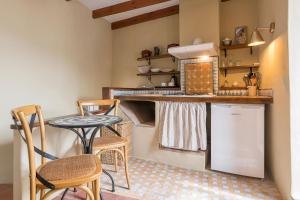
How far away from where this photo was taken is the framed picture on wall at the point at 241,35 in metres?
3.27

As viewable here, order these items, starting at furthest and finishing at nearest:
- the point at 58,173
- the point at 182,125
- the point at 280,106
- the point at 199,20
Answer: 1. the point at 199,20
2. the point at 182,125
3. the point at 280,106
4. the point at 58,173

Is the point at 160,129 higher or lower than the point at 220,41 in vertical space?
lower

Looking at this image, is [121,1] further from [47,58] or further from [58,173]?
[58,173]

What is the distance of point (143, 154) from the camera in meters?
2.84

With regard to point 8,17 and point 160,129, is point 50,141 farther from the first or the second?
point 8,17

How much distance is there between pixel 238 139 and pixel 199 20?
7.60 ft

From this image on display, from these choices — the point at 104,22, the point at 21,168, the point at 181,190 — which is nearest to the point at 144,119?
the point at 181,190

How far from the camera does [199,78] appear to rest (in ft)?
11.5

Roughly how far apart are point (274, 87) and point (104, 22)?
393cm

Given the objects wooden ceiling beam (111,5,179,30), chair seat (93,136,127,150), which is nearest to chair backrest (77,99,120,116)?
chair seat (93,136,127,150)

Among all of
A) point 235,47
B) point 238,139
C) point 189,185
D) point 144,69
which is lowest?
point 189,185

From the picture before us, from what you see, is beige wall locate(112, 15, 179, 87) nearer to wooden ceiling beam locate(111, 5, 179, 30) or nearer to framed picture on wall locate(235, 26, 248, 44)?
wooden ceiling beam locate(111, 5, 179, 30)

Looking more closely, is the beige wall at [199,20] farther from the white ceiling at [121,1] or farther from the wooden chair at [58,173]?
the wooden chair at [58,173]

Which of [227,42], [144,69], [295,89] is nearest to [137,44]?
[144,69]
